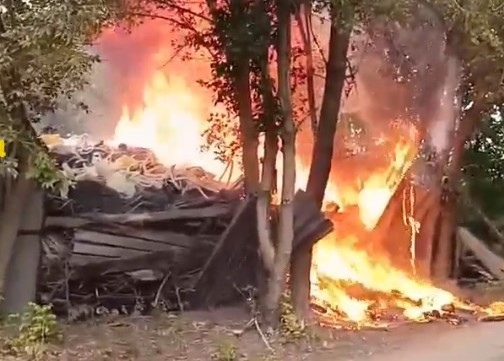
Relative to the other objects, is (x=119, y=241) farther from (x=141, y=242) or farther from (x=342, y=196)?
(x=342, y=196)

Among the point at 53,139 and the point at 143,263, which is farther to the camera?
the point at 53,139

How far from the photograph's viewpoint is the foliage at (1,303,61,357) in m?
8.40

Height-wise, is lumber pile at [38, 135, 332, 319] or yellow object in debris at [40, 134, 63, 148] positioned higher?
yellow object in debris at [40, 134, 63, 148]

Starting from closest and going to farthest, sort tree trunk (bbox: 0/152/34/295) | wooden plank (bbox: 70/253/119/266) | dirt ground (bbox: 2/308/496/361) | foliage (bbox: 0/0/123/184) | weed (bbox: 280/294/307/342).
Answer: foliage (bbox: 0/0/123/184)
dirt ground (bbox: 2/308/496/361)
tree trunk (bbox: 0/152/34/295)
weed (bbox: 280/294/307/342)
wooden plank (bbox: 70/253/119/266)

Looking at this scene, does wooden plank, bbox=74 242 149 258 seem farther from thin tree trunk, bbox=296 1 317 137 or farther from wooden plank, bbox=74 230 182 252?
thin tree trunk, bbox=296 1 317 137

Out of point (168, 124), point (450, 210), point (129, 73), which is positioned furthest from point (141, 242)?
point (450, 210)

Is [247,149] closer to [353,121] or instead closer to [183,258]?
[183,258]

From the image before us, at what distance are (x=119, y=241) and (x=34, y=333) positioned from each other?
3.29m

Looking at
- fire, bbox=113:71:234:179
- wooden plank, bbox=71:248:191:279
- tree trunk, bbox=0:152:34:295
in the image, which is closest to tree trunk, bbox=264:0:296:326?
wooden plank, bbox=71:248:191:279

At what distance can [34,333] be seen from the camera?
28.2ft

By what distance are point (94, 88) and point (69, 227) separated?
2.40 meters

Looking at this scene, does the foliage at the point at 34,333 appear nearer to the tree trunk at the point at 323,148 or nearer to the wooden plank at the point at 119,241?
the wooden plank at the point at 119,241

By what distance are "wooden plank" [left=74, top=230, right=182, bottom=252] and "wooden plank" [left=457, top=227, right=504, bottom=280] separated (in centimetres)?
716

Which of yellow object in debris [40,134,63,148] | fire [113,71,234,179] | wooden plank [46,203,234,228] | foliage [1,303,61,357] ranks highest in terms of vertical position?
fire [113,71,234,179]
